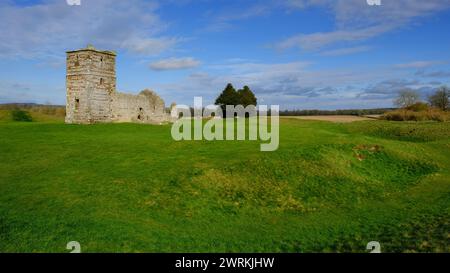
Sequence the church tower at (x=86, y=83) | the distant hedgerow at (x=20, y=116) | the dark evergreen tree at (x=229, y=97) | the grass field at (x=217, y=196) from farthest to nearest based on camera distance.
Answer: the dark evergreen tree at (x=229, y=97), the distant hedgerow at (x=20, y=116), the church tower at (x=86, y=83), the grass field at (x=217, y=196)

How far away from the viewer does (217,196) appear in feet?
55.4

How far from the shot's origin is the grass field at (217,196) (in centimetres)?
1241

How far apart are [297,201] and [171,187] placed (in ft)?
19.2

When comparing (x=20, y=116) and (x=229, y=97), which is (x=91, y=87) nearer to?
(x=20, y=116)

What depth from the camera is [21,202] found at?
1496 centimetres

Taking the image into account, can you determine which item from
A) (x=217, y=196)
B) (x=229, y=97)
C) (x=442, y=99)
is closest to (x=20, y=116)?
(x=229, y=97)

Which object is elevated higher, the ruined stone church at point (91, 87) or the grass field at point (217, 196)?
the ruined stone church at point (91, 87)

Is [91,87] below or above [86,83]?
below

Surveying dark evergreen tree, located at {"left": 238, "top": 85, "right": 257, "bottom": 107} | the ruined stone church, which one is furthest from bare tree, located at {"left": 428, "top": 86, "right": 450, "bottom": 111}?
the ruined stone church

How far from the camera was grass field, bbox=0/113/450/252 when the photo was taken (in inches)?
489

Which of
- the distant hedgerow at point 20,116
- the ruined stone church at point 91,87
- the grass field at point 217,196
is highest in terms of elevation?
the ruined stone church at point 91,87

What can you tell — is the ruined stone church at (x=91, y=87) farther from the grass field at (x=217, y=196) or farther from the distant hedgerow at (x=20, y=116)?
the distant hedgerow at (x=20, y=116)

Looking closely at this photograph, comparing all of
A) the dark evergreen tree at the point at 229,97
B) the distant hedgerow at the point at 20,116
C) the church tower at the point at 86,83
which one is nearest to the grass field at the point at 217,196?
the church tower at the point at 86,83
